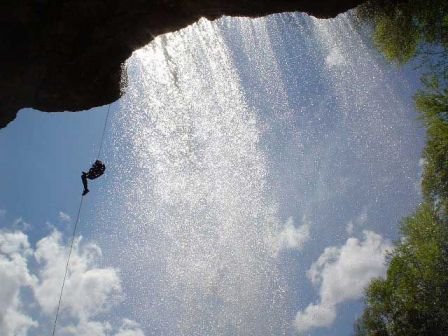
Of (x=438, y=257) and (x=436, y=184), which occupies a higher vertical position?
(x=436, y=184)

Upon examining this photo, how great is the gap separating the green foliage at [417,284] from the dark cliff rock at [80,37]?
13.7m

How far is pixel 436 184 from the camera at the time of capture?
17422mm

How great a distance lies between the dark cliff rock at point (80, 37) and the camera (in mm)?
9227

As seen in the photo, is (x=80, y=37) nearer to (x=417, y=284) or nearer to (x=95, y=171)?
(x=95, y=171)

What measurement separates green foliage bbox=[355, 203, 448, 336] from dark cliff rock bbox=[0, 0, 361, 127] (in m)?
13.7

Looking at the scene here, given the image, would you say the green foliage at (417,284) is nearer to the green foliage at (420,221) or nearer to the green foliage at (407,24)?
the green foliage at (420,221)

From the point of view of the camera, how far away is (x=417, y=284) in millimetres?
21797

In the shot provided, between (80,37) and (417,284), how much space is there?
70.7ft

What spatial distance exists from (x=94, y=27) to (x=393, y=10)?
35.2 ft

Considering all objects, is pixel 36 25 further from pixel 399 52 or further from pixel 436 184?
pixel 436 184

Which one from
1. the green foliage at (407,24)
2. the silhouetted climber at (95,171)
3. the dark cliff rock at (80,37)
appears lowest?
the silhouetted climber at (95,171)

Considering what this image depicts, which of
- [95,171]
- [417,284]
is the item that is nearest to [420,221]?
[417,284]

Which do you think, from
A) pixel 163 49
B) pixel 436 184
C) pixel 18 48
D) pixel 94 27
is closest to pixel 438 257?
pixel 436 184

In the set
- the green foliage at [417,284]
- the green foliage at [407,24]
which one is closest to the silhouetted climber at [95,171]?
the green foliage at [407,24]
